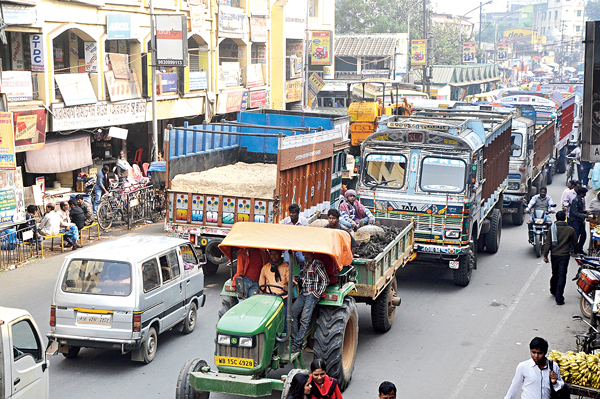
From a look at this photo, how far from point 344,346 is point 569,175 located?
891 inches

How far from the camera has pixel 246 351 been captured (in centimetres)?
770

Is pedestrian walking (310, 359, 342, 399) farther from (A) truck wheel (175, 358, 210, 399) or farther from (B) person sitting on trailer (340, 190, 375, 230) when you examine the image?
(B) person sitting on trailer (340, 190, 375, 230)

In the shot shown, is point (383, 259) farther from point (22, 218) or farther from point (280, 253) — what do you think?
point (22, 218)

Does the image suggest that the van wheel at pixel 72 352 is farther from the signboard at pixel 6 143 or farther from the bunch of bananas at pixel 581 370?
the signboard at pixel 6 143

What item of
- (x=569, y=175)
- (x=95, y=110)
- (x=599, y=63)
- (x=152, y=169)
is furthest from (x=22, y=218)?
(x=569, y=175)

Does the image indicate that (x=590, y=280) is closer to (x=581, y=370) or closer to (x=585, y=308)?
(x=585, y=308)

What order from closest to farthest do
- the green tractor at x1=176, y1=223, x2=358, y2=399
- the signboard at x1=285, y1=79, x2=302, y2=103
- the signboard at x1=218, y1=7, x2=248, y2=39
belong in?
the green tractor at x1=176, y1=223, x2=358, y2=399 → the signboard at x1=218, y1=7, x2=248, y2=39 → the signboard at x1=285, y1=79, x2=302, y2=103

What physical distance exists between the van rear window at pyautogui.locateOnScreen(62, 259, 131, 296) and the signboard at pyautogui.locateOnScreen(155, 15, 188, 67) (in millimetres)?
14389

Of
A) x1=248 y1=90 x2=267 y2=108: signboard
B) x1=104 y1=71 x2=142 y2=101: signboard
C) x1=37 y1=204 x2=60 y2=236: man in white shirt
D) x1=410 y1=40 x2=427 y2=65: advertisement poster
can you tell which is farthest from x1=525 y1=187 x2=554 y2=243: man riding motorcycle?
x1=410 y1=40 x2=427 y2=65: advertisement poster

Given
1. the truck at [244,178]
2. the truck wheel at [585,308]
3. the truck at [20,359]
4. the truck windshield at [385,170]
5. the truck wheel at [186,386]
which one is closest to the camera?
the truck at [20,359]

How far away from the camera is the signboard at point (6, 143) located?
15.5 meters

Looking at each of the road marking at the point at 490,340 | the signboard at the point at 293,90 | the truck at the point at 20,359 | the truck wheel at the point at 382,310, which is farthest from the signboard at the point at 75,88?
the signboard at the point at 293,90

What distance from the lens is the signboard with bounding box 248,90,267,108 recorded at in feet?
110

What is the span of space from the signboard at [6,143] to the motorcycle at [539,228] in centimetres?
1184
